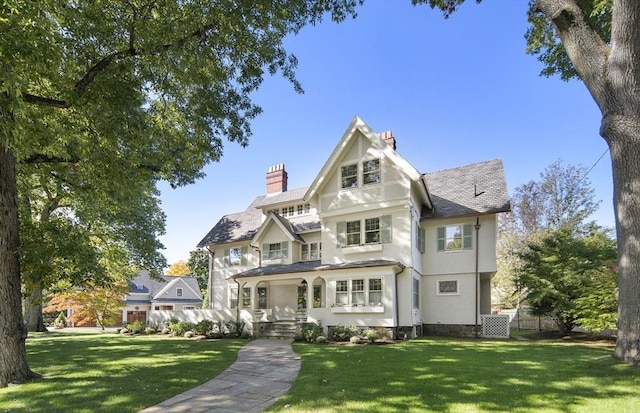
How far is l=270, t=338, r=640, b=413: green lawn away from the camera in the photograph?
551cm

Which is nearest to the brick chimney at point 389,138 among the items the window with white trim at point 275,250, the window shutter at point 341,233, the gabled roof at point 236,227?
the window shutter at point 341,233

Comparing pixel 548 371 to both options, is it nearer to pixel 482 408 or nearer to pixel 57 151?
pixel 482 408

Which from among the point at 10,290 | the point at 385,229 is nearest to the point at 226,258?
the point at 385,229

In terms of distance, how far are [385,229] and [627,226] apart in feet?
32.3

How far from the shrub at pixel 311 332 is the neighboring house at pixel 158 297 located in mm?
30087

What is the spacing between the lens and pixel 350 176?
59.0 feet

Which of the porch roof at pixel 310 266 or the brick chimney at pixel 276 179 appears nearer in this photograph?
the porch roof at pixel 310 266

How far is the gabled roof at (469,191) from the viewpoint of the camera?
56.6ft

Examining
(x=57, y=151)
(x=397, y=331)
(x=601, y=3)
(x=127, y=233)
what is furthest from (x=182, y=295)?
(x=601, y=3)

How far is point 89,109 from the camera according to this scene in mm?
8109

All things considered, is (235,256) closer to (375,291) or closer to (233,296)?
(233,296)

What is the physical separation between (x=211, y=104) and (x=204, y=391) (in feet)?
23.7

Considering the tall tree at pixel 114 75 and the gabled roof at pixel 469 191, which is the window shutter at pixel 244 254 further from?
the tall tree at pixel 114 75

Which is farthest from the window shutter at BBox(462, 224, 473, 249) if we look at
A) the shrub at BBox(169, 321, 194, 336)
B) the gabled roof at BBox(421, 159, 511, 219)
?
the shrub at BBox(169, 321, 194, 336)
